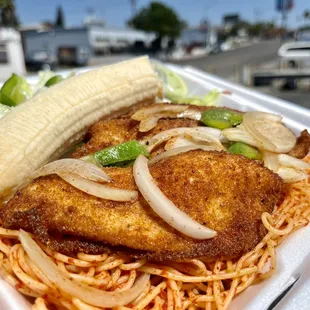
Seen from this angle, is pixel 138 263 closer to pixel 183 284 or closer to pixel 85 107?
pixel 183 284

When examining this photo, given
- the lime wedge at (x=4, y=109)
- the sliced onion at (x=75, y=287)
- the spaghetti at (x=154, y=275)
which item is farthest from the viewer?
the lime wedge at (x=4, y=109)

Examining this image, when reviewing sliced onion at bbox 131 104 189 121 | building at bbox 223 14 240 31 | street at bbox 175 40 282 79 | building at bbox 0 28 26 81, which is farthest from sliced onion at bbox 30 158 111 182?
building at bbox 223 14 240 31

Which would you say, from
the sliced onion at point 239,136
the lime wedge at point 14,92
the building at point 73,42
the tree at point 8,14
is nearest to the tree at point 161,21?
the building at point 73,42

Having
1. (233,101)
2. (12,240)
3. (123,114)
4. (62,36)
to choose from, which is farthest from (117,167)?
(62,36)

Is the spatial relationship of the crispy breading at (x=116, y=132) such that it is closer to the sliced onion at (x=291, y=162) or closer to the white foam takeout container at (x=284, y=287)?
the sliced onion at (x=291, y=162)

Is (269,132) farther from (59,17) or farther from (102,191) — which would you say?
(59,17)

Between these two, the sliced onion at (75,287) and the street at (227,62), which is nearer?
the sliced onion at (75,287)

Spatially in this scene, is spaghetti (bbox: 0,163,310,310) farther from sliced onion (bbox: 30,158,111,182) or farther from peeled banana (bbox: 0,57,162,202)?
peeled banana (bbox: 0,57,162,202)
